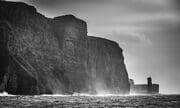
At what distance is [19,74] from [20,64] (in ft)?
18.0

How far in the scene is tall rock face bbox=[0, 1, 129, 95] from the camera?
12488 centimetres

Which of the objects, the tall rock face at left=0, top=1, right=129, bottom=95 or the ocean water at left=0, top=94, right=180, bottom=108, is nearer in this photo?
the ocean water at left=0, top=94, right=180, bottom=108

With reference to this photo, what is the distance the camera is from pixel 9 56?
12500 centimetres

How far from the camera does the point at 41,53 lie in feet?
487

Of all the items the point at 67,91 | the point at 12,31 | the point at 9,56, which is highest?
the point at 12,31

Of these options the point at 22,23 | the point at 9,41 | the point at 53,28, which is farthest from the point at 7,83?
the point at 53,28

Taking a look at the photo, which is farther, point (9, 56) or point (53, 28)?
point (53, 28)

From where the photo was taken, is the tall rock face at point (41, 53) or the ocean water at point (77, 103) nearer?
the ocean water at point (77, 103)

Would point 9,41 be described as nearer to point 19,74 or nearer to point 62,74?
point 19,74

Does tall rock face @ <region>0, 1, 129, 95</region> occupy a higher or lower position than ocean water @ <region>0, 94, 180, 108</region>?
higher

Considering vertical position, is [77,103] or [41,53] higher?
[41,53]

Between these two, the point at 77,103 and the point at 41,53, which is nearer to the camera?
the point at 77,103

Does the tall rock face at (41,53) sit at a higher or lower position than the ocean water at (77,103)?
higher

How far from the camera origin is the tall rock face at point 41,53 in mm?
124875
